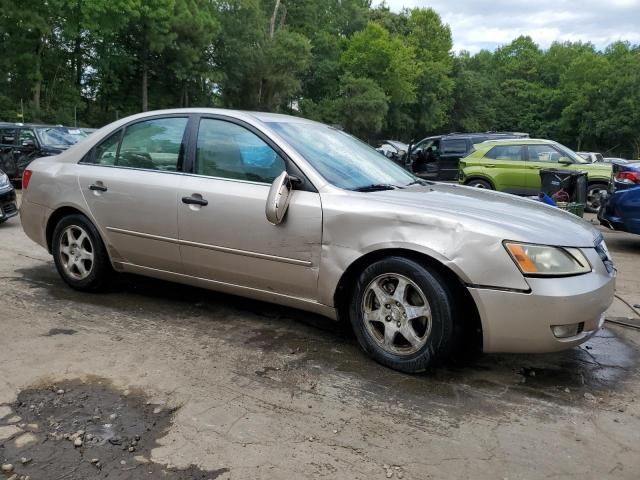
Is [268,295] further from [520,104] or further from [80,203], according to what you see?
[520,104]

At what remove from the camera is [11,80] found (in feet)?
95.1

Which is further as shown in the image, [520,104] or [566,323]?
[520,104]

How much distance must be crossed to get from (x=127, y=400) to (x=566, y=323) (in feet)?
7.93

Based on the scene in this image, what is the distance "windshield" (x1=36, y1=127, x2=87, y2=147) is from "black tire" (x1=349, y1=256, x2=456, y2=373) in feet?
38.8

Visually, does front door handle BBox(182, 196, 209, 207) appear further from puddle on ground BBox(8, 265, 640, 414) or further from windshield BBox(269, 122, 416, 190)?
puddle on ground BBox(8, 265, 640, 414)

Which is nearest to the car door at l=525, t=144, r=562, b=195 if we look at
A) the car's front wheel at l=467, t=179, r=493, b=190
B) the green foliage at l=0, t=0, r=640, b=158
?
the car's front wheel at l=467, t=179, r=493, b=190

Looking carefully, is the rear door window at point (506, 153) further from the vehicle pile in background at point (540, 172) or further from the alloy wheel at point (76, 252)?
the alloy wheel at point (76, 252)

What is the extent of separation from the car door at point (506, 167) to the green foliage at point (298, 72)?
20692 mm

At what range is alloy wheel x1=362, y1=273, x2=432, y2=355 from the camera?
339cm

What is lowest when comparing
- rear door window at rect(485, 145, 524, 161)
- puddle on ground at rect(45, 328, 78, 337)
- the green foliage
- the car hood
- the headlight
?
puddle on ground at rect(45, 328, 78, 337)

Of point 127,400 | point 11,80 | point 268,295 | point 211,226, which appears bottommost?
point 127,400

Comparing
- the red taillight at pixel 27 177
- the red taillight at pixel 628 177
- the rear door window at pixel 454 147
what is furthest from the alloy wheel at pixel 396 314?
the rear door window at pixel 454 147

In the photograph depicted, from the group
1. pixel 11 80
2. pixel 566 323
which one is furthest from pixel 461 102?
pixel 566 323

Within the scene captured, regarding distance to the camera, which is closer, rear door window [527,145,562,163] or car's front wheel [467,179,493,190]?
rear door window [527,145,562,163]
